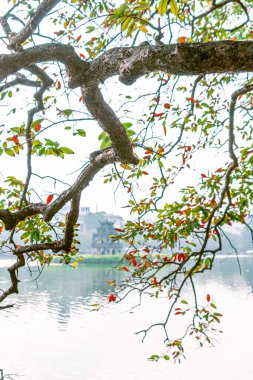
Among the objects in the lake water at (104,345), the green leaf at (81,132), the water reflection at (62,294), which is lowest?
the lake water at (104,345)

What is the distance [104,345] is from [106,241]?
38.9 metres

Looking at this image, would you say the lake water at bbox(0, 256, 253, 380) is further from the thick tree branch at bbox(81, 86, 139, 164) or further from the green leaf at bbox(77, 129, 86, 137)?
the thick tree branch at bbox(81, 86, 139, 164)

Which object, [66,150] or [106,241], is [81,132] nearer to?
[66,150]

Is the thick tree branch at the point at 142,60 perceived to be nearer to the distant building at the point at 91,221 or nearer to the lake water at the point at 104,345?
the lake water at the point at 104,345

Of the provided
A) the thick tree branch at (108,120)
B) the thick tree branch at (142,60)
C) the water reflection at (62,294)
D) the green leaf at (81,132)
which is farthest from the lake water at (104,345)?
the thick tree branch at (142,60)

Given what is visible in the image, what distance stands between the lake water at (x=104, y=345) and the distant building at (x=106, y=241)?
2664 centimetres

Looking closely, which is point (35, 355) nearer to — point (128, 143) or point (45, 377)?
point (45, 377)

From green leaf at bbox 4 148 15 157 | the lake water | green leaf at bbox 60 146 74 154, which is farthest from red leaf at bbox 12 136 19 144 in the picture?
the lake water

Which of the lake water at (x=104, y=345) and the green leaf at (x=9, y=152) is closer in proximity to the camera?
the green leaf at (x=9, y=152)

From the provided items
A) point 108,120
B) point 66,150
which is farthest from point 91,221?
point 108,120

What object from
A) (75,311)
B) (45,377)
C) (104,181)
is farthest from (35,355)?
(104,181)

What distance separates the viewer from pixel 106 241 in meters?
54.4

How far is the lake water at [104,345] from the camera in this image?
13.0m

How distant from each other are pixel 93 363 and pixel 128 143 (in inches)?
501
